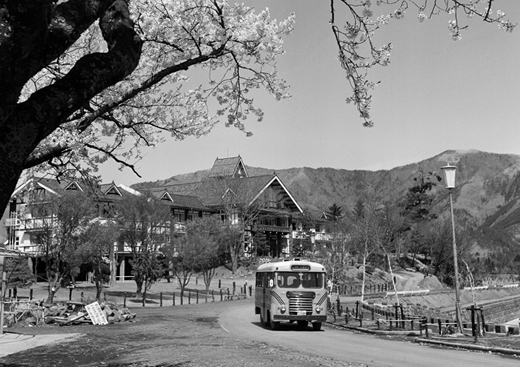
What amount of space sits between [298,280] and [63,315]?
999cm

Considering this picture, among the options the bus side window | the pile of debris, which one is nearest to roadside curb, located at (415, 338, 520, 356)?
the bus side window

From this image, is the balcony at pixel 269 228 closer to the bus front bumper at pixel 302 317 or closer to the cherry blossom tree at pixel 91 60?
the bus front bumper at pixel 302 317

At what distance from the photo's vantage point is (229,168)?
77938 mm

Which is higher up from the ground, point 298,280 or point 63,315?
point 298,280

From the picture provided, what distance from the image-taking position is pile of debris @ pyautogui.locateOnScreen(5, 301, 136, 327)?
71.2ft

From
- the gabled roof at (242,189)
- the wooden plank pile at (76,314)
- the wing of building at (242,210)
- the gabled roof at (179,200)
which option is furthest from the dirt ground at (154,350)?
the gabled roof at (242,189)

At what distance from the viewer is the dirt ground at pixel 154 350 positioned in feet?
38.4

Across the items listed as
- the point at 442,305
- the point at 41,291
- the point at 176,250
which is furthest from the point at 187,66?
the point at 442,305

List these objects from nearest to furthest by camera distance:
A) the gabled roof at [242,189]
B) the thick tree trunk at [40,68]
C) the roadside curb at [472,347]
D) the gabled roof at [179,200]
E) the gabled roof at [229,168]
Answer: the thick tree trunk at [40,68]
the roadside curb at [472,347]
the gabled roof at [179,200]
the gabled roof at [242,189]
the gabled roof at [229,168]

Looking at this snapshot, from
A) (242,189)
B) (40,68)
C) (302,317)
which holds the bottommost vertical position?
(302,317)

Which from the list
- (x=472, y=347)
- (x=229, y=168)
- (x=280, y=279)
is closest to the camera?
(x=472, y=347)

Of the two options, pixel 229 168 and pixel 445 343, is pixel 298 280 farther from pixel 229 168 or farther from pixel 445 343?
pixel 229 168

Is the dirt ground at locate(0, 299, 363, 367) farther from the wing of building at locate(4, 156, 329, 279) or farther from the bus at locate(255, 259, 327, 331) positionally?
the wing of building at locate(4, 156, 329, 279)

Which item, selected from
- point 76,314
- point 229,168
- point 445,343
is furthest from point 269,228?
point 445,343
